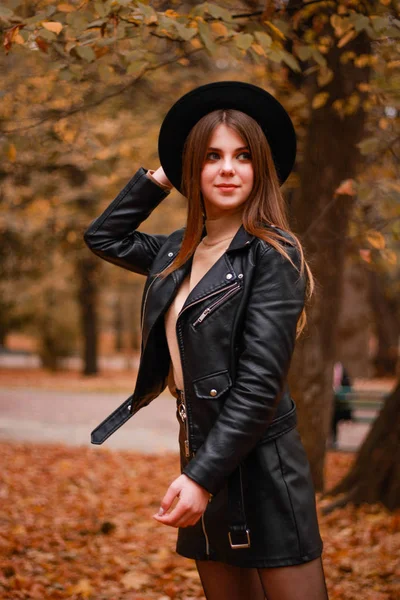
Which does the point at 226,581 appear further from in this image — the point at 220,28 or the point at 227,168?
the point at 220,28

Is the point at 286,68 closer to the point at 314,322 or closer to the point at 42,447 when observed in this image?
the point at 314,322

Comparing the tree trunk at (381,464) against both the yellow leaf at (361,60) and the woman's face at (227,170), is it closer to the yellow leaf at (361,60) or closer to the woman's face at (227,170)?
the yellow leaf at (361,60)

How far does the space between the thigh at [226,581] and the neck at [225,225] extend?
3.76 ft

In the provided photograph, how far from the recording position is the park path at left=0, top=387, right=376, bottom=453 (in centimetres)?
1152

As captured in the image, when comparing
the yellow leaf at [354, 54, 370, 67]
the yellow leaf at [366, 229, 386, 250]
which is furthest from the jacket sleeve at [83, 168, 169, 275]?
the yellow leaf at [354, 54, 370, 67]

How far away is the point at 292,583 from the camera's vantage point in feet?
7.64

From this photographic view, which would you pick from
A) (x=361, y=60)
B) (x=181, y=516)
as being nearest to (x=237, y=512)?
(x=181, y=516)

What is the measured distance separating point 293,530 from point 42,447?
8.72 metres

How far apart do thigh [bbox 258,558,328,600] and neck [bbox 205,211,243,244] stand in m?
1.13

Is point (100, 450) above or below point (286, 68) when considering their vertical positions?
below

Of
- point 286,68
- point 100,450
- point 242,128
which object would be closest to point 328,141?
point 286,68

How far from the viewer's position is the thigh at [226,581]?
2.56 metres

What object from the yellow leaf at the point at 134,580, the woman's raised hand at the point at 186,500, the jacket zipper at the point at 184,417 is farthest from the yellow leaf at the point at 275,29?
the yellow leaf at the point at 134,580

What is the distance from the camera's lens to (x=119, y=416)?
8.88 feet
